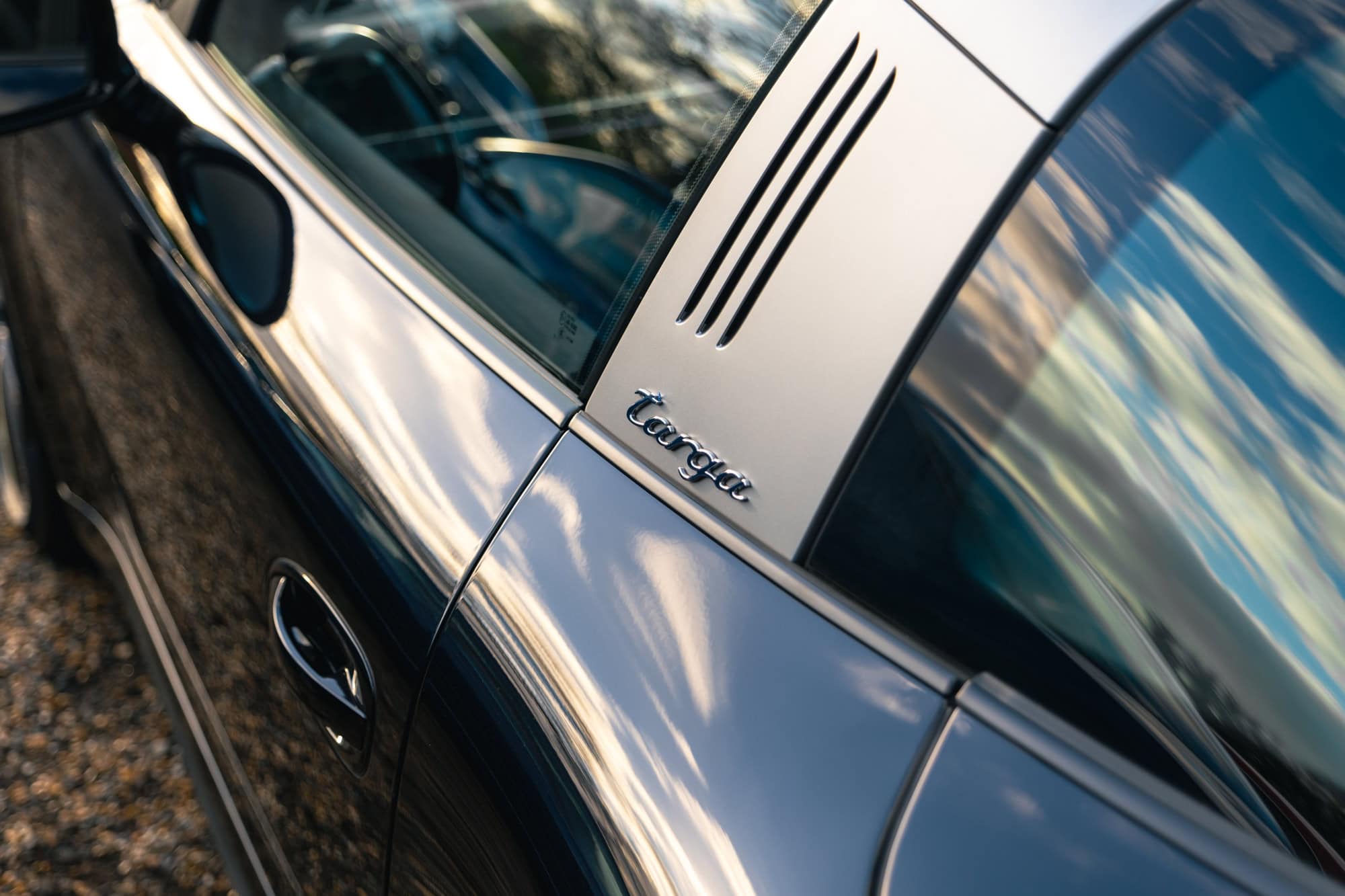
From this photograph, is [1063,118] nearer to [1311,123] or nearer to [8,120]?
[1311,123]

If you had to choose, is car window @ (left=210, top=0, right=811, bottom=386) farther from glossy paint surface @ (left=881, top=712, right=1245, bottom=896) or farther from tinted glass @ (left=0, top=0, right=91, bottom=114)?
glossy paint surface @ (left=881, top=712, right=1245, bottom=896)

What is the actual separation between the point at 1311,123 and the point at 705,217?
52 cm

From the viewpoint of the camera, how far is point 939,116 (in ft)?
2.95

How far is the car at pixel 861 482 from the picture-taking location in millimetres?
825

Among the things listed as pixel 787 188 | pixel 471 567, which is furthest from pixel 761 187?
pixel 471 567

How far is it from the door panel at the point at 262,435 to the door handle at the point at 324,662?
0.06ft

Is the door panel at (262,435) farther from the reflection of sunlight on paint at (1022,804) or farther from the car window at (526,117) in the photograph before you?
the reflection of sunlight on paint at (1022,804)

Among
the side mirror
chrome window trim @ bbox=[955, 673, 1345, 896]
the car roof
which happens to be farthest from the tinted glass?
chrome window trim @ bbox=[955, 673, 1345, 896]

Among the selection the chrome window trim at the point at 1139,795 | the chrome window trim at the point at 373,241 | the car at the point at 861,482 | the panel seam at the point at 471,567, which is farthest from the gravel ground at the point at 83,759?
the chrome window trim at the point at 1139,795

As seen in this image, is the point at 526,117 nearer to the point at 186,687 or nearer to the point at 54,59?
the point at 54,59

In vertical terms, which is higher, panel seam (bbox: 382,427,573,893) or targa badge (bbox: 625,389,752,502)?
targa badge (bbox: 625,389,752,502)

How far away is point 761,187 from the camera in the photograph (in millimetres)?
987

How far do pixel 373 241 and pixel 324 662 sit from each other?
51cm

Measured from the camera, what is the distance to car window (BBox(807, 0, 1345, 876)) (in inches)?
32.2
